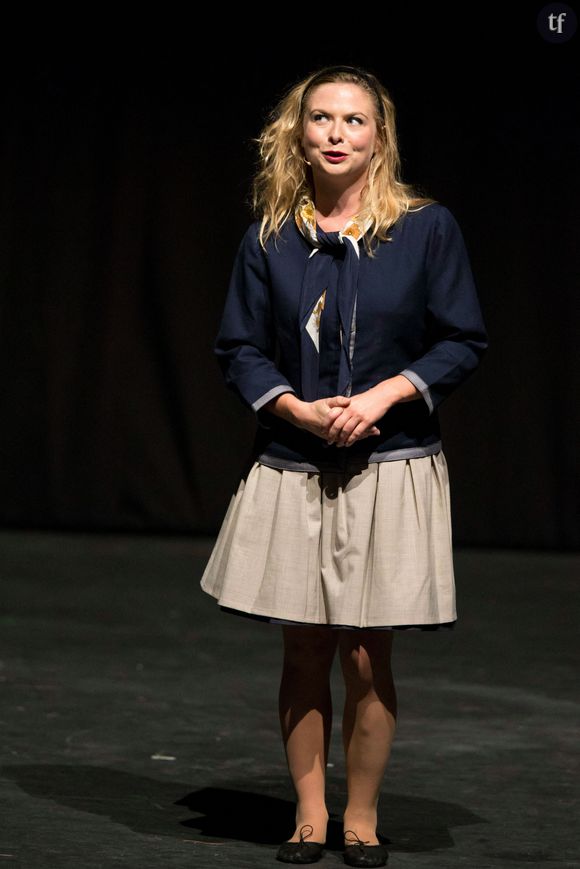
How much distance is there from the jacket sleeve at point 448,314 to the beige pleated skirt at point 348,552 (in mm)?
137

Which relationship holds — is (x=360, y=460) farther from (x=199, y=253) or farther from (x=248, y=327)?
(x=199, y=253)

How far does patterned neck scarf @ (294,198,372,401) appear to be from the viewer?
2.27m

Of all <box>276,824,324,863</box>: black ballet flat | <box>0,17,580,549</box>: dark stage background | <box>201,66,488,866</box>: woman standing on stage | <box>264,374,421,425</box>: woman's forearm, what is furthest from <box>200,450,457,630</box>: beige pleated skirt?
<box>0,17,580,549</box>: dark stage background

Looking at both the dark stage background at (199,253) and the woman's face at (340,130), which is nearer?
the woman's face at (340,130)

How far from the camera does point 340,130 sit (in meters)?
2.29

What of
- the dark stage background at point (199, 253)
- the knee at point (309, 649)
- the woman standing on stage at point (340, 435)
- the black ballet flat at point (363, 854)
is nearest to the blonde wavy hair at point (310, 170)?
the woman standing on stage at point (340, 435)

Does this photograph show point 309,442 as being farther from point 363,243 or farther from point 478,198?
point 478,198

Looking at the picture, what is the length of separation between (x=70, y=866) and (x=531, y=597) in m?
3.06

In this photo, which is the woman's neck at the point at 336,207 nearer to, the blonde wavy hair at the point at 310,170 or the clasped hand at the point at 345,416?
the blonde wavy hair at the point at 310,170

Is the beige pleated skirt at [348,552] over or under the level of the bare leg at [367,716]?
over

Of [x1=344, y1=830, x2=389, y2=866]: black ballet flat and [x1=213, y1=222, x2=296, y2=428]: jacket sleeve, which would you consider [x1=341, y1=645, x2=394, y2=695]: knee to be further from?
[x1=213, y1=222, x2=296, y2=428]: jacket sleeve

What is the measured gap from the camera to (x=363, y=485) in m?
2.28

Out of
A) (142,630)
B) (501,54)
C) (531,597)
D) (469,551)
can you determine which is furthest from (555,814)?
(501,54)

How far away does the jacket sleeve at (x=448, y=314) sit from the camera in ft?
7.49
